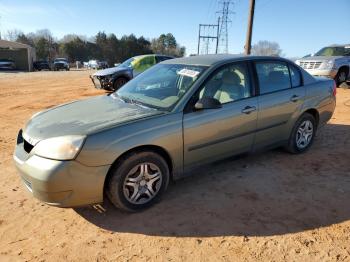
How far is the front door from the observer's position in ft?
12.9

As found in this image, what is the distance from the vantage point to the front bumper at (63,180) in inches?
124

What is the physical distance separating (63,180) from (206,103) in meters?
1.74

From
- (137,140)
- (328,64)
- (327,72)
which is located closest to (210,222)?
(137,140)

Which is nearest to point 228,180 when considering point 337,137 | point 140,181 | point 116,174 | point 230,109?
point 230,109

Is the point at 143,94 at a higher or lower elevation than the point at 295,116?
higher

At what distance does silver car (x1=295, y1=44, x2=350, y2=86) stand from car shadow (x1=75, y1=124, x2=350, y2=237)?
30.8 feet

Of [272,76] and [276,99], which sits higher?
[272,76]

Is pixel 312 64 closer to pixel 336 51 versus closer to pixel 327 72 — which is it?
pixel 327 72

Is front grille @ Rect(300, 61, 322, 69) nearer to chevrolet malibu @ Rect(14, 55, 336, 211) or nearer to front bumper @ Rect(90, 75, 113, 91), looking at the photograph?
front bumper @ Rect(90, 75, 113, 91)

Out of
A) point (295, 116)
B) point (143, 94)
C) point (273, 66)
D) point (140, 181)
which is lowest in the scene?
point (140, 181)

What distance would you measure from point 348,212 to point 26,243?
3.33 meters

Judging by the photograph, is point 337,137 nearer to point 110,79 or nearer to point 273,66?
point 273,66

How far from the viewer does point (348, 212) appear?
3.72m

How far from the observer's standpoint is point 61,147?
10.5 feet
